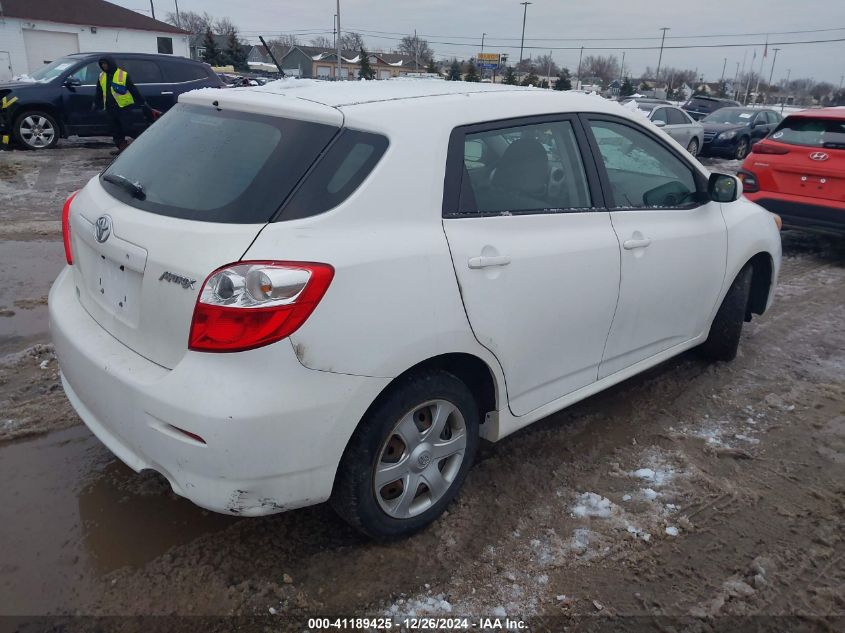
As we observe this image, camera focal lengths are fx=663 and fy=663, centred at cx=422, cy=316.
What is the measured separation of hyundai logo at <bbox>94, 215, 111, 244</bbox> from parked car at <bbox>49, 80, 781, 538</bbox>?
0.5 inches

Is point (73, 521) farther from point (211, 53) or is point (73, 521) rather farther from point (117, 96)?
A: point (211, 53)

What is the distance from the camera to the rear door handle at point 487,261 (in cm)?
252

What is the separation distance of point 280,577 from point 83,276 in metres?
1.46

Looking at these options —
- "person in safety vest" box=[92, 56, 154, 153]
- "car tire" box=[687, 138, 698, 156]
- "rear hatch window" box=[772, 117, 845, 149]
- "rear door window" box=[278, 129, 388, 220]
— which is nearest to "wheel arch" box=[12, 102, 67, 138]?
"person in safety vest" box=[92, 56, 154, 153]

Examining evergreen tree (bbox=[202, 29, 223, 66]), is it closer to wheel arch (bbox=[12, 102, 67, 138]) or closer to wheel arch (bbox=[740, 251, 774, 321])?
wheel arch (bbox=[12, 102, 67, 138])

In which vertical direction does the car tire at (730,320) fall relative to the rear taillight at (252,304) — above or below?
below

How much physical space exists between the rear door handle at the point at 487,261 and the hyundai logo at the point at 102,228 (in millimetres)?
1358

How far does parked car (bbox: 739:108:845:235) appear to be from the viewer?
6.95 meters

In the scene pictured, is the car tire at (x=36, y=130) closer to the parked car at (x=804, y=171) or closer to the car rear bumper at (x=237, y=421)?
the parked car at (x=804, y=171)

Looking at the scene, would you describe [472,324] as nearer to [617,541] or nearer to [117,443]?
[617,541]

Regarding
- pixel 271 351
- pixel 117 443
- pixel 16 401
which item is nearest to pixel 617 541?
pixel 271 351

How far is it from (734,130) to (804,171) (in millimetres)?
11691

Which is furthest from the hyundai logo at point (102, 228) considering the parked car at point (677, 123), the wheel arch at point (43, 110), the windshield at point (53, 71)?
the parked car at point (677, 123)

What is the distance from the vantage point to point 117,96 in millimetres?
11602
